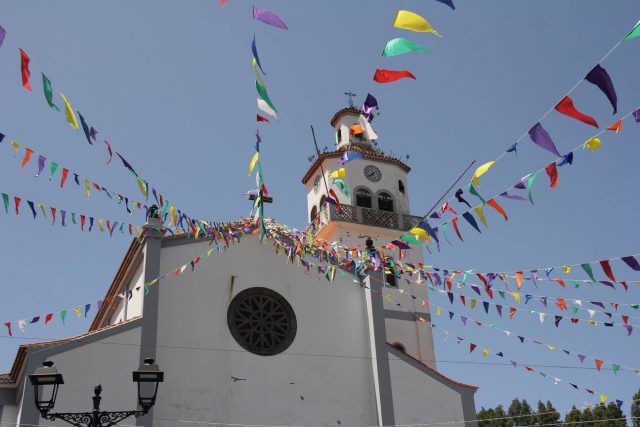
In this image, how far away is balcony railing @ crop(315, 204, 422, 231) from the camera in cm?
2392

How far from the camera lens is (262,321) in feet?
53.9

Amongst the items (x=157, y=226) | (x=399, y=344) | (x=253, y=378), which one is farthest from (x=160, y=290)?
(x=399, y=344)

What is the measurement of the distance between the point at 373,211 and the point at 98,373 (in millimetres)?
12704

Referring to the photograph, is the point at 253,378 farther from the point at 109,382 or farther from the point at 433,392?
the point at 433,392

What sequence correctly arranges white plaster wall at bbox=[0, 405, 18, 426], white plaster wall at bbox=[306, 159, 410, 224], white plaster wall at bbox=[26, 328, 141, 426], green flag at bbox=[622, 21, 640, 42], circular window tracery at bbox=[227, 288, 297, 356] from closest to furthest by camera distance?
green flag at bbox=[622, 21, 640, 42]
white plaster wall at bbox=[26, 328, 141, 426]
white plaster wall at bbox=[0, 405, 18, 426]
circular window tracery at bbox=[227, 288, 297, 356]
white plaster wall at bbox=[306, 159, 410, 224]

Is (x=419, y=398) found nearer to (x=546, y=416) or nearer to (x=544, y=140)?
(x=544, y=140)

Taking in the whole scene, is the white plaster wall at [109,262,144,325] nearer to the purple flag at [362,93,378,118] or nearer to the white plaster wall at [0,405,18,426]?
the white plaster wall at [0,405,18,426]

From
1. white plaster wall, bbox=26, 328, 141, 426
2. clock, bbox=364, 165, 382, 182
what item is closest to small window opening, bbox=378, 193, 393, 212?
clock, bbox=364, 165, 382, 182

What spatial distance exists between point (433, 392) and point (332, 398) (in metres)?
2.51

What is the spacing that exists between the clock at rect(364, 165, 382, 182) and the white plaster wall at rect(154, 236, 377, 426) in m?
8.17

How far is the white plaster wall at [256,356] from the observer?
15.0m

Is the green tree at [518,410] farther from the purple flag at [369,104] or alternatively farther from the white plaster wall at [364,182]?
the purple flag at [369,104]

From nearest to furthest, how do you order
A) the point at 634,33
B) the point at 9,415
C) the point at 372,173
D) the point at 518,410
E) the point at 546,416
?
the point at 634,33, the point at 9,415, the point at 372,173, the point at 546,416, the point at 518,410

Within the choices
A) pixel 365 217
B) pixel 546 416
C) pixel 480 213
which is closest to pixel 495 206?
pixel 480 213
